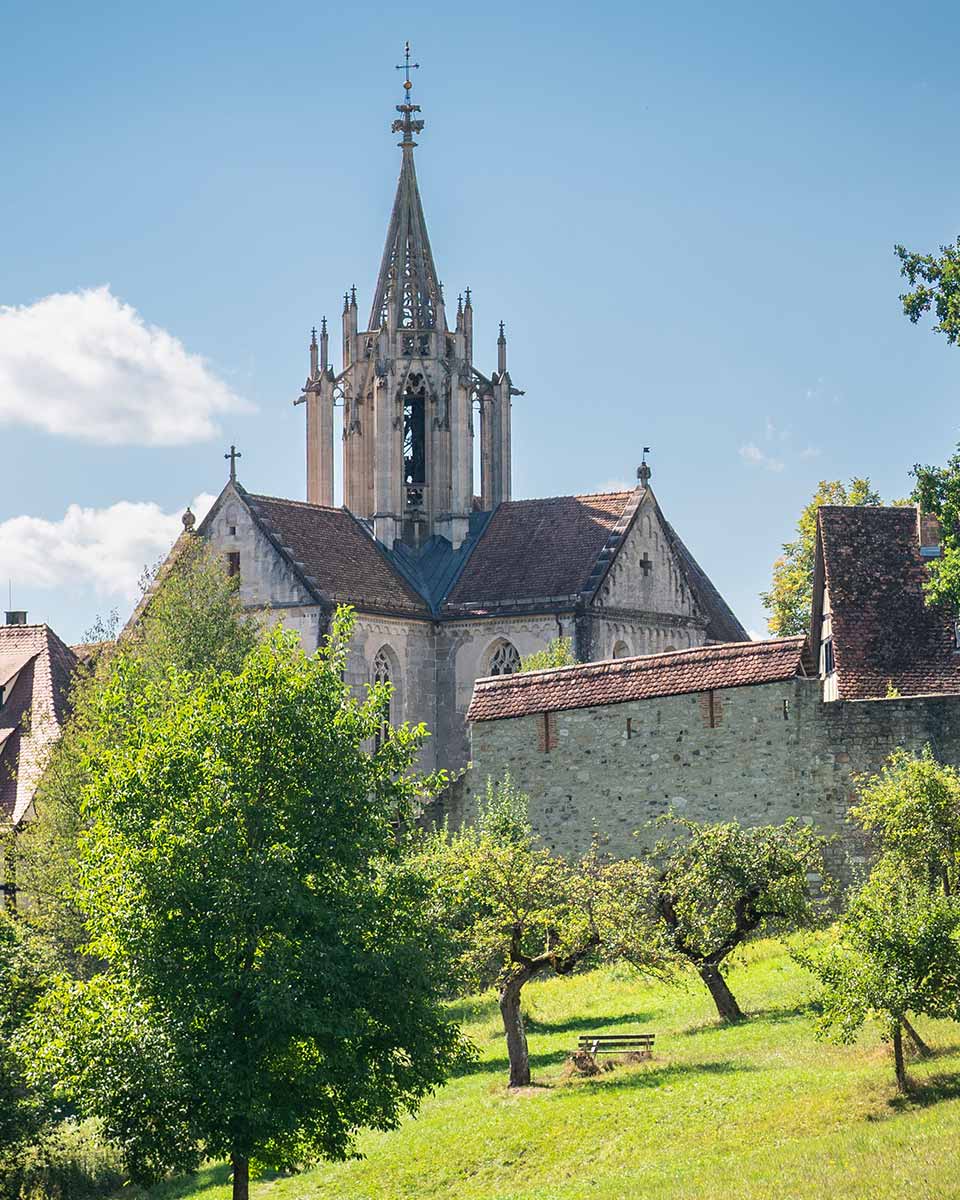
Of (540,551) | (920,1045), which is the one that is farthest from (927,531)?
(540,551)

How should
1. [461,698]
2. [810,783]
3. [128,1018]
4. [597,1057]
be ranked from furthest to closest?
1. [461,698]
2. [810,783]
3. [597,1057]
4. [128,1018]

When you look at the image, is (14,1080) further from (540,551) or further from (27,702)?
(540,551)

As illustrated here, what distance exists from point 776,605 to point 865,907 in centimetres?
4281

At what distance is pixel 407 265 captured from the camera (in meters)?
72.4

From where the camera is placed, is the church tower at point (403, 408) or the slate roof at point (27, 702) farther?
the church tower at point (403, 408)

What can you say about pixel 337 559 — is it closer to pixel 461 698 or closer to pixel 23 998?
pixel 461 698

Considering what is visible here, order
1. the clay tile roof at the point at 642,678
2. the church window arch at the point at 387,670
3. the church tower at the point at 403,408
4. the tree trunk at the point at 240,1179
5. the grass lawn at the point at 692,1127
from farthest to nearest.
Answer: the church tower at the point at 403,408, the church window arch at the point at 387,670, the clay tile roof at the point at 642,678, the tree trunk at the point at 240,1179, the grass lawn at the point at 692,1127

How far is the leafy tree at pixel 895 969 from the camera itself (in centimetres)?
2638

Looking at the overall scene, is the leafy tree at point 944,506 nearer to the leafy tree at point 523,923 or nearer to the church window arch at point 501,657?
the leafy tree at point 523,923

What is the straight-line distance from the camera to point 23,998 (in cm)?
3284

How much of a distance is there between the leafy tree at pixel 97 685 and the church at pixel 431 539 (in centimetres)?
588

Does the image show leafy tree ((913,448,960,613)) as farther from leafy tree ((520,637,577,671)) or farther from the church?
the church

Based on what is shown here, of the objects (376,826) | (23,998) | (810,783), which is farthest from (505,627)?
(376,826)

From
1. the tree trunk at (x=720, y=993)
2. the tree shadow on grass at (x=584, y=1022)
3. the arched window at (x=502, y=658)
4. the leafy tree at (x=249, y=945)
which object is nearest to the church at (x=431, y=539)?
the arched window at (x=502, y=658)
